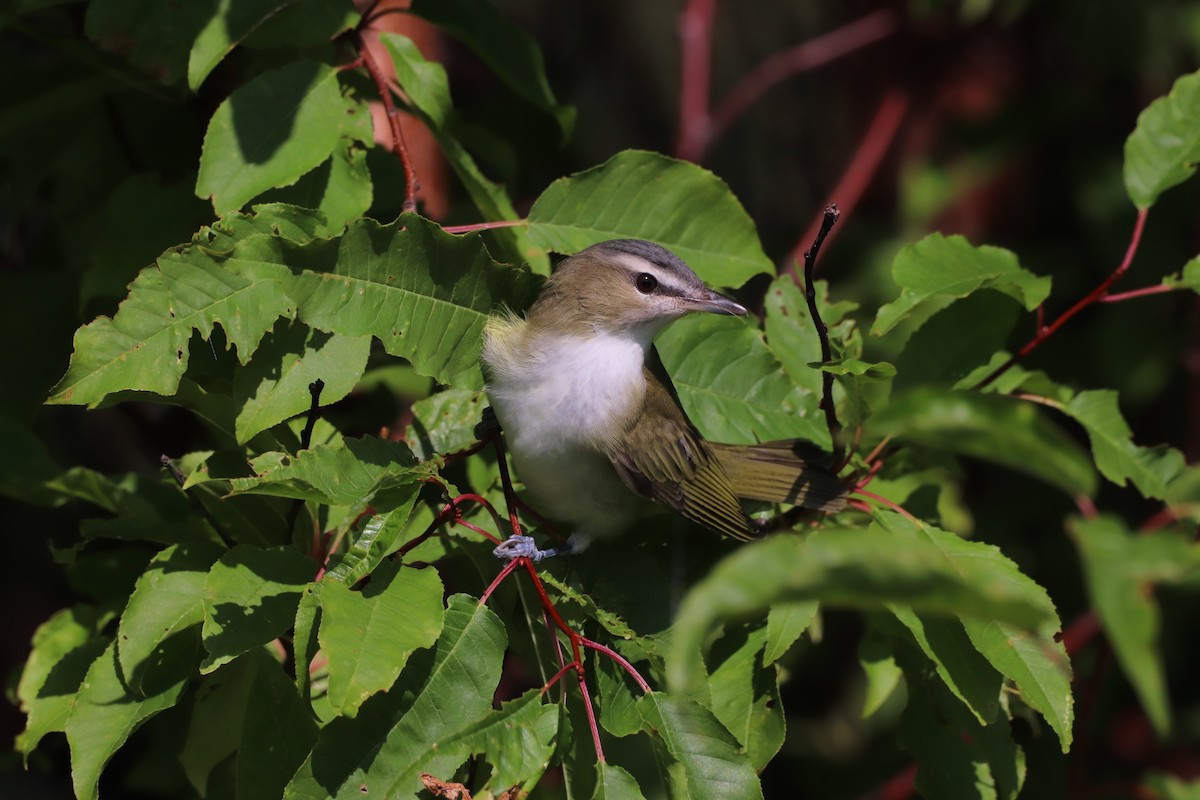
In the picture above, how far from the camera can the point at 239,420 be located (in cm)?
192

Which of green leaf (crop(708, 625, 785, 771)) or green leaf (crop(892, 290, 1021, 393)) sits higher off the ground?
green leaf (crop(892, 290, 1021, 393))

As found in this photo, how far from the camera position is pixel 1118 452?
2252 millimetres

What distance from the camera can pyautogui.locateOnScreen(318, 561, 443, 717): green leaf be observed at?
1.63 metres

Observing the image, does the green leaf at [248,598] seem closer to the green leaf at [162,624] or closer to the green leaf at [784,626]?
the green leaf at [162,624]

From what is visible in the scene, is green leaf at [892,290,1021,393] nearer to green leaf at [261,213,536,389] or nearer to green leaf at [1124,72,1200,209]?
green leaf at [1124,72,1200,209]

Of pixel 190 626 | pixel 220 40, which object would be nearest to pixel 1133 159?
pixel 220 40

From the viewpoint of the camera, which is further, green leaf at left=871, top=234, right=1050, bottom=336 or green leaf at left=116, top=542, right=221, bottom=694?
green leaf at left=871, top=234, right=1050, bottom=336

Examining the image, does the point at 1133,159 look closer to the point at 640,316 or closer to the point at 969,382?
the point at 969,382

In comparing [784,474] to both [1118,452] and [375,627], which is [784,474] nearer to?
[1118,452]

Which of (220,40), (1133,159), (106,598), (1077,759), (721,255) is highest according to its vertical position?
(220,40)

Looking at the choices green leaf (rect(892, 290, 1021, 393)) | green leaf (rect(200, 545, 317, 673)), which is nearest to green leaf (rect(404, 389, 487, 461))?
green leaf (rect(200, 545, 317, 673))

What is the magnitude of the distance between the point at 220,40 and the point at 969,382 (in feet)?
5.35

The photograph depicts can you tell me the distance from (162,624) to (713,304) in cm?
130

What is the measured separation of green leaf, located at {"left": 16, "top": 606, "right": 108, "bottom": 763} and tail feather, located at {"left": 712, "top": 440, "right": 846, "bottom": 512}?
4.53ft
